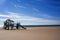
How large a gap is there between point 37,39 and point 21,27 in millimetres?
3682

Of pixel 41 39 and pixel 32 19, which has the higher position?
pixel 32 19

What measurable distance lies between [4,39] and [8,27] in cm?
330

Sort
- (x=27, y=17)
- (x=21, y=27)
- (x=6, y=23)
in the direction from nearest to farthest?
(x=27, y=17), (x=6, y=23), (x=21, y=27)

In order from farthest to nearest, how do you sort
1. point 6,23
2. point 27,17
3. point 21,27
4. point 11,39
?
point 21,27
point 6,23
point 27,17
point 11,39

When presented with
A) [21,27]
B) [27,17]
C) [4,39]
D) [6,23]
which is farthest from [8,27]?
[4,39]

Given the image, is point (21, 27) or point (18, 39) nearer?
point (18, 39)

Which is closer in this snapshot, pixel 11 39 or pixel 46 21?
pixel 11 39

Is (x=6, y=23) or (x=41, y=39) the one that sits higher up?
(x=6, y=23)

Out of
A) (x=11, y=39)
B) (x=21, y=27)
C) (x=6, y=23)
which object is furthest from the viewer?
(x=21, y=27)

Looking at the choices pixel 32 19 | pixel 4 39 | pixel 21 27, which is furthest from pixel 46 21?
pixel 4 39

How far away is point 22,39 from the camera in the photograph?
3467 mm

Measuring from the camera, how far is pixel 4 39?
3447 mm

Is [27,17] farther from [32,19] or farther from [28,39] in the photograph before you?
[28,39]

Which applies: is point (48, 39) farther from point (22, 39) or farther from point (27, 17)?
point (27, 17)
